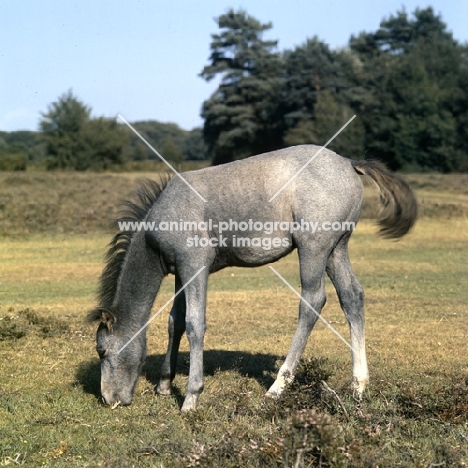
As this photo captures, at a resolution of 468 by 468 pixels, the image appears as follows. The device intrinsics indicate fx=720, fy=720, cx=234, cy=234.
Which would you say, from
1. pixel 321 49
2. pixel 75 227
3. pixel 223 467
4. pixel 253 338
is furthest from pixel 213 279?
pixel 321 49

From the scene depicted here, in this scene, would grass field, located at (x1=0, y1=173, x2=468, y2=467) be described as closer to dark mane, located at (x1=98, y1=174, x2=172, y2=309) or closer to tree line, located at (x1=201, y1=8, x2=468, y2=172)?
dark mane, located at (x1=98, y1=174, x2=172, y2=309)

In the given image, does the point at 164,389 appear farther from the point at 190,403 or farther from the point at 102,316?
the point at 102,316

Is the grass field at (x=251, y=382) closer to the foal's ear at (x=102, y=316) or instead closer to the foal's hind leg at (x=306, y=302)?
the foal's hind leg at (x=306, y=302)

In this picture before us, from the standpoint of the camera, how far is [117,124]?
1746 inches

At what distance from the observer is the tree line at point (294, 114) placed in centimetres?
4491

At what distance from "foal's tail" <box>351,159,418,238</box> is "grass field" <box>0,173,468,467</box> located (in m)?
1.64

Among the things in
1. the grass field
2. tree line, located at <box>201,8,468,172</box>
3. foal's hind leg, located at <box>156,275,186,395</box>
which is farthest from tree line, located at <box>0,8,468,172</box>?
foal's hind leg, located at <box>156,275,186,395</box>

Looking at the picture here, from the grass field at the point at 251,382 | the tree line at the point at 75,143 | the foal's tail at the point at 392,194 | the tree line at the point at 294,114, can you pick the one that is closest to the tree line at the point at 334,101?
the tree line at the point at 294,114

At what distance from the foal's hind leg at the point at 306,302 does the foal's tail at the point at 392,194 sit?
0.94 meters

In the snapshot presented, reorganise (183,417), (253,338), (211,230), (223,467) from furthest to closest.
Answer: (253,338) → (211,230) → (183,417) → (223,467)

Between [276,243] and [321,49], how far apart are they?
161 ft

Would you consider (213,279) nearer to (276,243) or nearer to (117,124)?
(276,243)

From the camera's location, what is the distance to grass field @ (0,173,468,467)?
5.20 meters

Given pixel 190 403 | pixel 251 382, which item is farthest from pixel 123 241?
pixel 251 382
